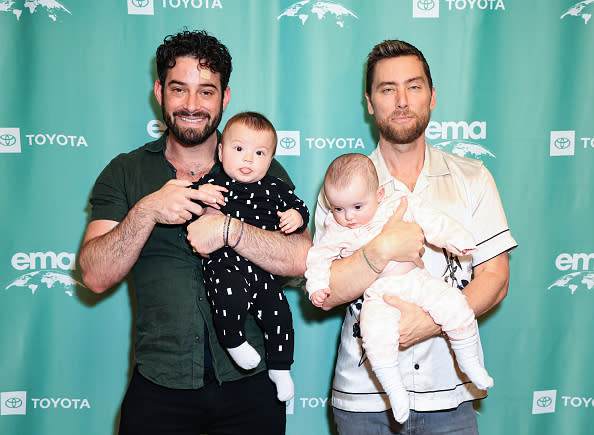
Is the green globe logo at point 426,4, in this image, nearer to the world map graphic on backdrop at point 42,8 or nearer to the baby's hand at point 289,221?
the baby's hand at point 289,221

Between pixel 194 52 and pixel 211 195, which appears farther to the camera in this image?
pixel 194 52

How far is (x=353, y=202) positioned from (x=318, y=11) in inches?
57.8

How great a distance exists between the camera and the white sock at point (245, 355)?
6.82 ft

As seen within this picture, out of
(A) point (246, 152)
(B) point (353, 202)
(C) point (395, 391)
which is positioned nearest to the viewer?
(C) point (395, 391)

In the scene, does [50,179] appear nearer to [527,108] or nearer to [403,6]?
[403,6]

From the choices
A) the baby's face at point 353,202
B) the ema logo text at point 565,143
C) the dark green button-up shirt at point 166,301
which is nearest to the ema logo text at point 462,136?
the ema logo text at point 565,143

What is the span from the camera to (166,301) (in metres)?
2.22

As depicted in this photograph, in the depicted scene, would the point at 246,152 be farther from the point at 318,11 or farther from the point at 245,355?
the point at 318,11

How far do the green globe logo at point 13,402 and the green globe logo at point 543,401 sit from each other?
10.4 ft

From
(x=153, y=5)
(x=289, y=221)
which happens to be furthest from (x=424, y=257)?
(x=153, y=5)

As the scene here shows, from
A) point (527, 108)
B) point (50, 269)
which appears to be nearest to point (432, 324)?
point (527, 108)

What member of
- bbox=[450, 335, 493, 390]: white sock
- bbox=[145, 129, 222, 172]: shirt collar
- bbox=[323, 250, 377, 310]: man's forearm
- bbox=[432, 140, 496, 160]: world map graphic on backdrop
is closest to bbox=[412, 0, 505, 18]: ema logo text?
bbox=[432, 140, 496, 160]: world map graphic on backdrop

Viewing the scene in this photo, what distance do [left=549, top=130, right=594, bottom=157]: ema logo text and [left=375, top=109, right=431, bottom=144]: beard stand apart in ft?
3.89

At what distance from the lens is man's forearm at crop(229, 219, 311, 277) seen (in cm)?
210
